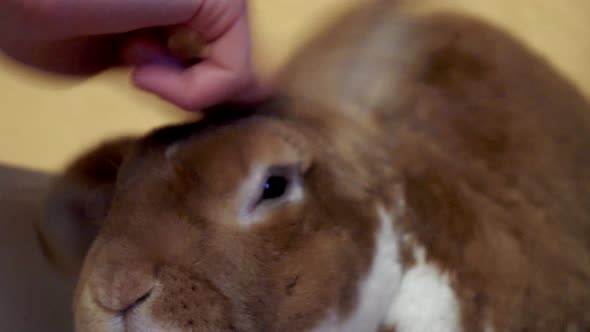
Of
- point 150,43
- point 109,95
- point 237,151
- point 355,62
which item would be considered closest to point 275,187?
point 237,151

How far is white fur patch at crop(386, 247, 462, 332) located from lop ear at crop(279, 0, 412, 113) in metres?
0.17

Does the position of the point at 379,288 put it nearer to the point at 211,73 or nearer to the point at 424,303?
the point at 424,303

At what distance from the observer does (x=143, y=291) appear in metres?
0.44

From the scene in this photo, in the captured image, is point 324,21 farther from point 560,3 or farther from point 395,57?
point 560,3

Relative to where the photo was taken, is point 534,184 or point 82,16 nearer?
point 82,16

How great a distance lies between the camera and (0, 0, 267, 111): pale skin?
0.47 meters

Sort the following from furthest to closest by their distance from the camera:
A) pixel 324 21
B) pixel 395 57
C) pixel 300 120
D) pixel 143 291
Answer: pixel 324 21 → pixel 395 57 → pixel 300 120 → pixel 143 291

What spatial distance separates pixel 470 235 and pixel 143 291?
293 millimetres

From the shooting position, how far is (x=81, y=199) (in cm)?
65

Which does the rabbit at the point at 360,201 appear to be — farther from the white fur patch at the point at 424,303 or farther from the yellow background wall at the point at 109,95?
A: the yellow background wall at the point at 109,95

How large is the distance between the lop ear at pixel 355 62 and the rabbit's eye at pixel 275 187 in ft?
0.49

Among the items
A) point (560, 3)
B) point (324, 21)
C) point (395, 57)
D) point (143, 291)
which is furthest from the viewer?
point (560, 3)

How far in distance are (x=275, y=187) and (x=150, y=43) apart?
15cm

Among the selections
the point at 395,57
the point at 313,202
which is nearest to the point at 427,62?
the point at 395,57
